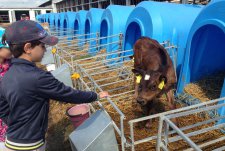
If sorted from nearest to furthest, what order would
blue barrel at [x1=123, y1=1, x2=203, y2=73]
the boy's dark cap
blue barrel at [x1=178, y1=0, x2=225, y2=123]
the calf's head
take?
the boy's dark cap
the calf's head
blue barrel at [x1=178, y1=0, x2=225, y2=123]
blue barrel at [x1=123, y1=1, x2=203, y2=73]

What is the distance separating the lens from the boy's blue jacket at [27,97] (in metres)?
1.95

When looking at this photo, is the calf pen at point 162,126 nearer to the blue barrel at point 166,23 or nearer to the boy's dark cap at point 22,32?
the blue barrel at point 166,23

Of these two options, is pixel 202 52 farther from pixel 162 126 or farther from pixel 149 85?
pixel 162 126

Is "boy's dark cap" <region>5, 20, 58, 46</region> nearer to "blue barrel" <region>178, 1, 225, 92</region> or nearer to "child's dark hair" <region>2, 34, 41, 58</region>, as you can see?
"child's dark hair" <region>2, 34, 41, 58</region>

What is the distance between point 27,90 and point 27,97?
7 centimetres

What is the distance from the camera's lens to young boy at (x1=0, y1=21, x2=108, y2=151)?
1.95 meters

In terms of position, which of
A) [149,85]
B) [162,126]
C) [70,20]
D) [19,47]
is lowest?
[162,126]

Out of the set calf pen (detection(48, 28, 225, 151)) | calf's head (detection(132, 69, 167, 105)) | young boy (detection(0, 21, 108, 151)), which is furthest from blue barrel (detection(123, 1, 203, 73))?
young boy (detection(0, 21, 108, 151))

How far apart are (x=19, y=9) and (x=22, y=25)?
2084 inches

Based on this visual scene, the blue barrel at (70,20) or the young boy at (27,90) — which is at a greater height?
the blue barrel at (70,20)

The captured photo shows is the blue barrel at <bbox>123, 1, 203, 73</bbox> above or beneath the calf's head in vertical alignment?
above

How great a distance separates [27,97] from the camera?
2.00 m

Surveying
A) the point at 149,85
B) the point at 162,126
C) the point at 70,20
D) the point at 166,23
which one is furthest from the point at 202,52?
the point at 70,20

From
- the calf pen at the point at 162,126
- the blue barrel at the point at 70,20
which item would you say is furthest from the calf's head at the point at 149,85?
the blue barrel at the point at 70,20
